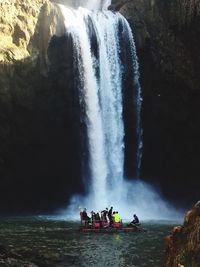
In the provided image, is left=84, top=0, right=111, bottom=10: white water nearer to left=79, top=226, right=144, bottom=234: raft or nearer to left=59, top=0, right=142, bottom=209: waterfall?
left=59, top=0, right=142, bottom=209: waterfall

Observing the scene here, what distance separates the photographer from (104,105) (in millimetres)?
49500

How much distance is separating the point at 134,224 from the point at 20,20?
2147cm

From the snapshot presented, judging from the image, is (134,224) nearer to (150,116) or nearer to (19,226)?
(19,226)

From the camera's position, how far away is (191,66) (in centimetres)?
5056

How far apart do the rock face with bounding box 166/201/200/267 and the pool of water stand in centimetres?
1055

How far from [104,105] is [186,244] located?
3903cm

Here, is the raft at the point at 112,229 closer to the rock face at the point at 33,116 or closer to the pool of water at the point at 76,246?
the pool of water at the point at 76,246

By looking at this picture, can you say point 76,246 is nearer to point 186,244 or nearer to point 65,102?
point 186,244

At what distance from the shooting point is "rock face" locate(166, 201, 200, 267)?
10.4m

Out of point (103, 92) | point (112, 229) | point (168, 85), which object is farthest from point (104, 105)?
point (112, 229)

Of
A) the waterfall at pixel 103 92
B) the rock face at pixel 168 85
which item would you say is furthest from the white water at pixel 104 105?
the rock face at pixel 168 85

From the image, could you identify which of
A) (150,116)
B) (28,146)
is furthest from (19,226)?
(150,116)

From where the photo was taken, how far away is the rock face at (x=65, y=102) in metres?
44.3

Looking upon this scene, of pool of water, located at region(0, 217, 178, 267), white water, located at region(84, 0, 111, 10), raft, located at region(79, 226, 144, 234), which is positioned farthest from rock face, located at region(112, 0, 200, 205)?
white water, located at region(84, 0, 111, 10)
